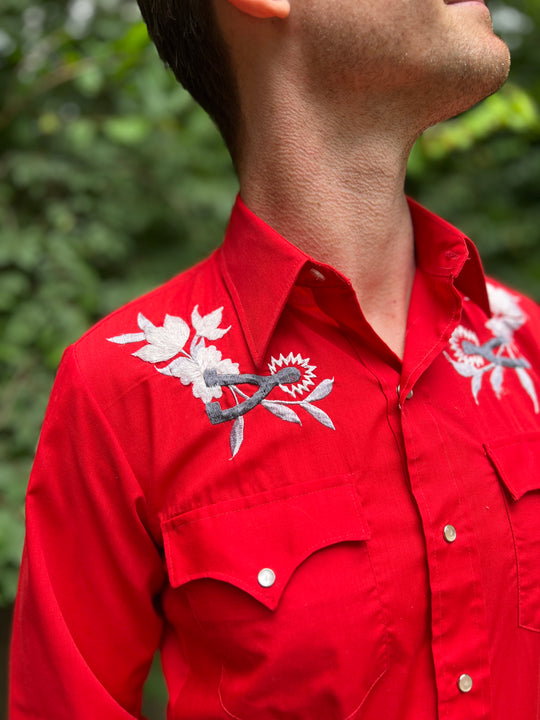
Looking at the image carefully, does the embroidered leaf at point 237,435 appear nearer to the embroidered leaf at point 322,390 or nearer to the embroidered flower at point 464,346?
the embroidered leaf at point 322,390

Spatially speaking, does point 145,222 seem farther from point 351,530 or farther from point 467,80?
point 351,530

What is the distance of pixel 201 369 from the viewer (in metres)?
1.28

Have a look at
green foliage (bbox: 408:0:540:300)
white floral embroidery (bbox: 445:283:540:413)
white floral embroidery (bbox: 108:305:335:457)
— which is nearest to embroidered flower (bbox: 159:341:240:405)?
white floral embroidery (bbox: 108:305:335:457)

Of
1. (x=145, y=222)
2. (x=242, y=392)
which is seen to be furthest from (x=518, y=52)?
(x=242, y=392)

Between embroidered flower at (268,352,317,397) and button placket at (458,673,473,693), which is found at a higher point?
embroidered flower at (268,352,317,397)

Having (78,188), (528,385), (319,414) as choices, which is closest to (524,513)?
(528,385)

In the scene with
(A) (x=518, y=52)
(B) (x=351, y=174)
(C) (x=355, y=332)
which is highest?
(B) (x=351, y=174)

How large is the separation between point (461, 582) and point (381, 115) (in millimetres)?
832

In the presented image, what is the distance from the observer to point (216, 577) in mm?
1185

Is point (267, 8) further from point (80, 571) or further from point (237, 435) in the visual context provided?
point (80, 571)

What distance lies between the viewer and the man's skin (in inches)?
48.7

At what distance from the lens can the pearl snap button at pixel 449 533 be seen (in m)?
1.19

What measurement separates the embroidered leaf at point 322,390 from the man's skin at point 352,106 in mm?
185

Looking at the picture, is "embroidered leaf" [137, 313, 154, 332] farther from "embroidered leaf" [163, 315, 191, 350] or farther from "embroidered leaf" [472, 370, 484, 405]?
"embroidered leaf" [472, 370, 484, 405]
